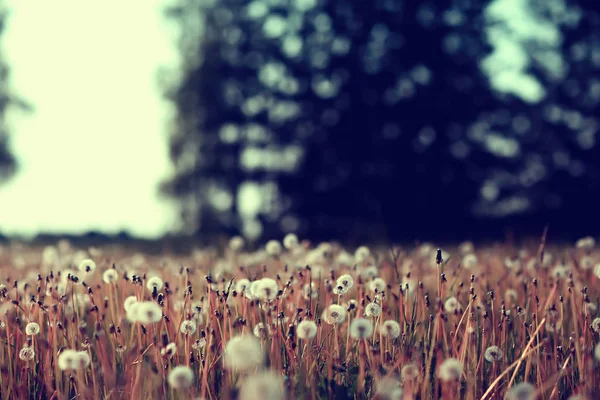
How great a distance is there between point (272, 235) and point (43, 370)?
39.8ft

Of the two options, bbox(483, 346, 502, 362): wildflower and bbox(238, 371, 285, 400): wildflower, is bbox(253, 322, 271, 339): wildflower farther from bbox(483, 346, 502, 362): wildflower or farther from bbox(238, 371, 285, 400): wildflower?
bbox(238, 371, 285, 400): wildflower

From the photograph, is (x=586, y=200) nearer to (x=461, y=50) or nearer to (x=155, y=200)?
(x=461, y=50)

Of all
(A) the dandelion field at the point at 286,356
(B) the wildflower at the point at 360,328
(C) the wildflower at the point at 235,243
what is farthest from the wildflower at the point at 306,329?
(C) the wildflower at the point at 235,243

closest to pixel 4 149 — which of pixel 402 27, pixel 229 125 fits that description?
pixel 229 125

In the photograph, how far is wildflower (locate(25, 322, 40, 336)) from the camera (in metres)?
2.45

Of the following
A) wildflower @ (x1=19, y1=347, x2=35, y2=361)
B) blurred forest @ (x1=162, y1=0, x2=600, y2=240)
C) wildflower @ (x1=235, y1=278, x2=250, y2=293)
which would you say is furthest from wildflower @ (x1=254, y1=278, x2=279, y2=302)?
blurred forest @ (x1=162, y1=0, x2=600, y2=240)

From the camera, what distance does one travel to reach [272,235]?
1455 cm

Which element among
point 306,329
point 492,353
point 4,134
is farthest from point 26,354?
point 4,134

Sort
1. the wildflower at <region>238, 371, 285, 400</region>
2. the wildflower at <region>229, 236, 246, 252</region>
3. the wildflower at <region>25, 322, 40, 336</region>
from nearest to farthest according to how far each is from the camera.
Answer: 1. the wildflower at <region>238, 371, 285, 400</region>
2. the wildflower at <region>25, 322, 40, 336</region>
3. the wildflower at <region>229, 236, 246, 252</region>

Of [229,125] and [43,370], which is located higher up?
[229,125]

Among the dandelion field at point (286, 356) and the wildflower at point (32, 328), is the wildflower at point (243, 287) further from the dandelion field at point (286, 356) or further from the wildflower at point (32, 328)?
the wildflower at point (32, 328)

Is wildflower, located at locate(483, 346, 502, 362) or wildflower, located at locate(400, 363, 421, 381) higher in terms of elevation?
wildflower, located at locate(400, 363, 421, 381)

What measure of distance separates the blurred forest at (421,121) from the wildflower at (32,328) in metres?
12.2

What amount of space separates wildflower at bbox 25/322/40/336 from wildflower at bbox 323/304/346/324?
3.69 ft
